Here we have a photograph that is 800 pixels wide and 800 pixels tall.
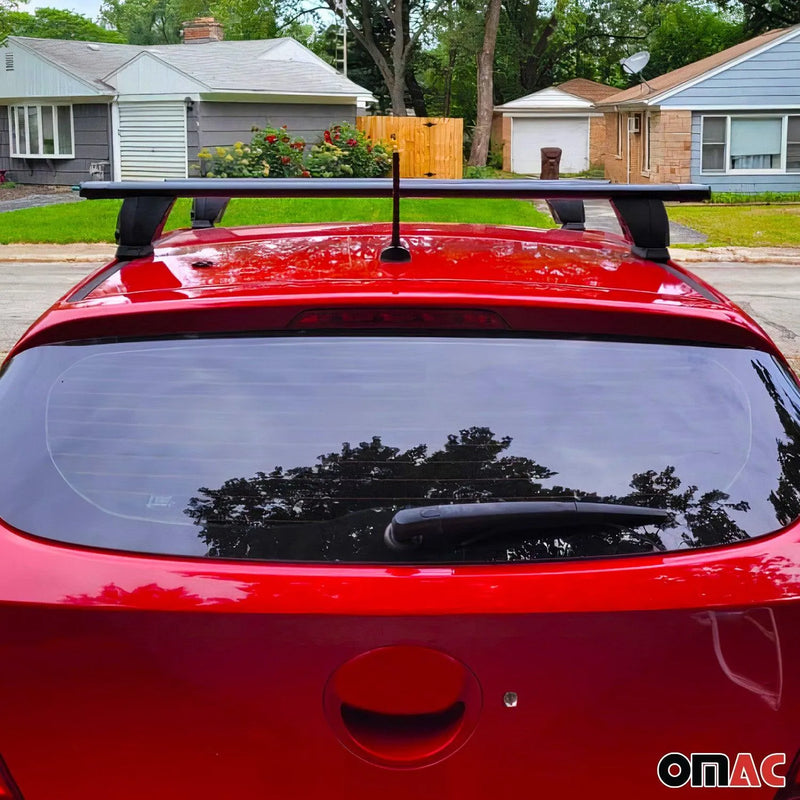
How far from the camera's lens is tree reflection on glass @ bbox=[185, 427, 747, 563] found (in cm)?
180

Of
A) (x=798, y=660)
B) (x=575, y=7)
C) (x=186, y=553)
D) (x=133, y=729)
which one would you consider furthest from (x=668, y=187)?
(x=575, y=7)

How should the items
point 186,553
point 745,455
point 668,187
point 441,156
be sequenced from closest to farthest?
point 186,553 → point 745,455 → point 668,187 → point 441,156

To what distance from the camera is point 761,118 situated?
3400 centimetres

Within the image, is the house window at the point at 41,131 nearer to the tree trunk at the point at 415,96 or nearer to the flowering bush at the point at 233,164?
the flowering bush at the point at 233,164

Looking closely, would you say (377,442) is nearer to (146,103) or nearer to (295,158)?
(295,158)

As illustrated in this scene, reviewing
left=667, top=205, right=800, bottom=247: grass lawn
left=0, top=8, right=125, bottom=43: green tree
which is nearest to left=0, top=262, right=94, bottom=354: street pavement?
left=667, top=205, right=800, bottom=247: grass lawn

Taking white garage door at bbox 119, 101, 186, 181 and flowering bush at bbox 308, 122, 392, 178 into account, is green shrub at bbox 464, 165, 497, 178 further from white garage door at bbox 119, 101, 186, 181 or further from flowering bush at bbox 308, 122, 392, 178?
white garage door at bbox 119, 101, 186, 181

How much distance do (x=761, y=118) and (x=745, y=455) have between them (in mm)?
34557

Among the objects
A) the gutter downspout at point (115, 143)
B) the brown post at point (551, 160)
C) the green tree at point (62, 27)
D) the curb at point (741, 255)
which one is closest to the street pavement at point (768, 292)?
the curb at point (741, 255)

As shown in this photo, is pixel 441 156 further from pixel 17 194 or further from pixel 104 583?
pixel 104 583

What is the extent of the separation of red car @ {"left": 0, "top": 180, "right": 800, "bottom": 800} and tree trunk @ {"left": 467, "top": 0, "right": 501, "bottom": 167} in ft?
146

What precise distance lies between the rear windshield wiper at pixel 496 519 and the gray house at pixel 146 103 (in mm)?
32564

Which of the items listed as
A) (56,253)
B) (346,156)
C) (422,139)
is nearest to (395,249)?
(56,253)

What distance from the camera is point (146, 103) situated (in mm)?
34500
